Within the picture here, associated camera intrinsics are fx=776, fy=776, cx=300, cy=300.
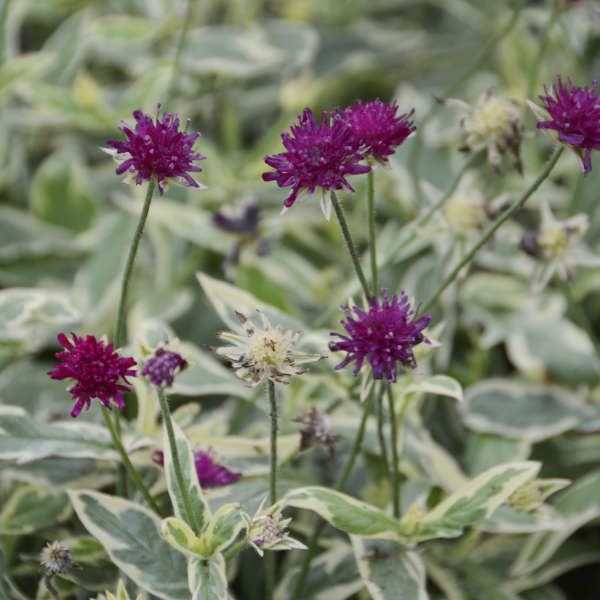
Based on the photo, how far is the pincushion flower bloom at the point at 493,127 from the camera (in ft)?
2.52

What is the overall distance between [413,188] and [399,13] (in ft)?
2.59

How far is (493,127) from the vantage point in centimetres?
77

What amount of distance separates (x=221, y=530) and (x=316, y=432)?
0.13 m

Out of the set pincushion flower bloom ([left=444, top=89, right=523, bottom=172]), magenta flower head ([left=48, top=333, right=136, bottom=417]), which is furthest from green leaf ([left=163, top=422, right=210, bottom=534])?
pincushion flower bloom ([left=444, top=89, right=523, bottom=172])

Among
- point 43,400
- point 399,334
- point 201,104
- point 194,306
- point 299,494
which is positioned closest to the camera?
point 399,334

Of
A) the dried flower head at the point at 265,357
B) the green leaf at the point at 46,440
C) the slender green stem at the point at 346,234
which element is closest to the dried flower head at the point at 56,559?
the green leaf at the point at 46,440

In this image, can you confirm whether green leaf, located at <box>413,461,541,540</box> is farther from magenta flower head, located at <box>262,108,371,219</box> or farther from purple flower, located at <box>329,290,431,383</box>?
magenta flower head, located at <box>262,108,371,219</box>

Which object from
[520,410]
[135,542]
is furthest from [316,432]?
[520,410]

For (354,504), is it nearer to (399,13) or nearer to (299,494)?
(299,494)

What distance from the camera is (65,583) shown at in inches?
30.4

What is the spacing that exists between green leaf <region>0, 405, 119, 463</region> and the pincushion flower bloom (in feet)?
1.52

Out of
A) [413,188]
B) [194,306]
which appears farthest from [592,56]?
[194,306]

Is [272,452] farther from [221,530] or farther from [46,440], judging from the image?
[46,440]

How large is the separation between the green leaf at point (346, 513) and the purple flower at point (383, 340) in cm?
15
